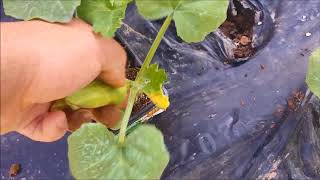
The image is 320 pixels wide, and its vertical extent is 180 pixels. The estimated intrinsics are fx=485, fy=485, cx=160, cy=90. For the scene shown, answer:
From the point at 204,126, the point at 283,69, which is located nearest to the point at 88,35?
the point at 204,126

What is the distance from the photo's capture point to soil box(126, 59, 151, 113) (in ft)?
3.46

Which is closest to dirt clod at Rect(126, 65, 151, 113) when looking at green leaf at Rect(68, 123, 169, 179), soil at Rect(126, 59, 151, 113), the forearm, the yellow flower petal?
soil at Rect(126, 59, 151, 113)

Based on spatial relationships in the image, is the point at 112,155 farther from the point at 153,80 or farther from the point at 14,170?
the point at 14,170

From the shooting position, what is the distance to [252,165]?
1.13 m

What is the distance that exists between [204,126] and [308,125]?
0.79 ft

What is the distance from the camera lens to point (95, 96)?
2.81 ft

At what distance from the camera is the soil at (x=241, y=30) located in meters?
1.18

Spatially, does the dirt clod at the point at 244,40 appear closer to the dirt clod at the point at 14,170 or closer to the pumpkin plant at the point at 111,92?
the pumpkin plant at the point at 111,92

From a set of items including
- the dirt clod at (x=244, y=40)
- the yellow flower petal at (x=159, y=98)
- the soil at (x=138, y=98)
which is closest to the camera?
the yellow flower petal at (x=159, y=98)

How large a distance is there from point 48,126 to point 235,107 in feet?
1.59

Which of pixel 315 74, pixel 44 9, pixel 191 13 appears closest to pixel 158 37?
pixel 191 13

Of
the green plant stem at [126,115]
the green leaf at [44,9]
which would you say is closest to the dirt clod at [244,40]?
the green plant stem at [126,115]

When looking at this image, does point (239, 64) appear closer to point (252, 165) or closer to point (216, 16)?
point (252, 165)

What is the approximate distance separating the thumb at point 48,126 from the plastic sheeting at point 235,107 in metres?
0.30
